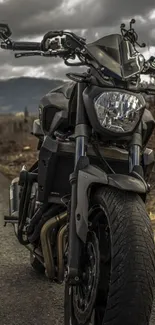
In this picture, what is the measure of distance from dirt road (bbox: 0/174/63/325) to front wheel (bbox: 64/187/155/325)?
1014mm

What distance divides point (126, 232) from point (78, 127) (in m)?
0.89

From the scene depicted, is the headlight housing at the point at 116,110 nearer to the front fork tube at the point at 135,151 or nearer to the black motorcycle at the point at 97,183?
the black motorcycle at the point at 97,183

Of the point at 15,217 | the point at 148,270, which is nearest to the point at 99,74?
the point at 148,270

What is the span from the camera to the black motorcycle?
8.70 feet

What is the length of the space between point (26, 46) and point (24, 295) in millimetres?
2178

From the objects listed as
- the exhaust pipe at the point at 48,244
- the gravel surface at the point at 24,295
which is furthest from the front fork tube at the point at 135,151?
the gravel surface at the point at 24,295

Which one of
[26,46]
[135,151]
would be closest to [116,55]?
[135,151]

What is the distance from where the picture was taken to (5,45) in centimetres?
367

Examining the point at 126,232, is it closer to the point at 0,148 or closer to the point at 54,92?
the point at 54,92

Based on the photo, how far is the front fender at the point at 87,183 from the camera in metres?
2.85

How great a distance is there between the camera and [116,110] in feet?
10.1

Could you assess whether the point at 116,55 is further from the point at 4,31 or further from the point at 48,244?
the point at 48,244

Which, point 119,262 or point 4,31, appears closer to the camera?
point 119,262

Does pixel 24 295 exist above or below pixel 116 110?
below
